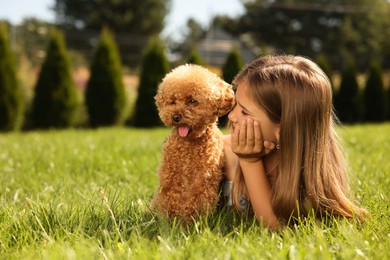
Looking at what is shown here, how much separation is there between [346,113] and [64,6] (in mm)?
31392

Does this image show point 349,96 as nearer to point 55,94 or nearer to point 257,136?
point 55,94

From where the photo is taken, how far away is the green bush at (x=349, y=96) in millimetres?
14938

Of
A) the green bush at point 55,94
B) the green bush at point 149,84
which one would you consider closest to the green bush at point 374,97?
the green bush at point 149,84

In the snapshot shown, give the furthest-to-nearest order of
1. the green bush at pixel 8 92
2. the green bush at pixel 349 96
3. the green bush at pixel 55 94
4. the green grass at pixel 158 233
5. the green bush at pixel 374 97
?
the green bush at pixel 374 97
the green bush at pixel 349 96
the green bush at pixel 55 94
the green bush at pixel 8 92
the green grass at pixel 158 233

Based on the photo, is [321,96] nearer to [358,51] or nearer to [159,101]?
[159,101]

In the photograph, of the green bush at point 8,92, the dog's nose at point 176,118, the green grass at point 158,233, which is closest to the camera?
the green grass at point 158,233

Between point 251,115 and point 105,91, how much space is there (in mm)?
10368

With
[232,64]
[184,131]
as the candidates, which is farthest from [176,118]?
[232,64]

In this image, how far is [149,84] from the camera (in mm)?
12617

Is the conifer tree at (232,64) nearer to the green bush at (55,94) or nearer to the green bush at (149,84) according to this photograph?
the green bush at (149,84)

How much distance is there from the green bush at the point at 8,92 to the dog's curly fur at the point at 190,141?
9547 mm

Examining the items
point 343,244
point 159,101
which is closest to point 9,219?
point 159,101

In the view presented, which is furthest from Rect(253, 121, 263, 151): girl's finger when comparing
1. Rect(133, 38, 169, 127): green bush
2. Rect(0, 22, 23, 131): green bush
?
Rect(133, 38, 169, 127): green bush

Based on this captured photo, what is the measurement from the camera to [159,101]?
2266 millimetres
